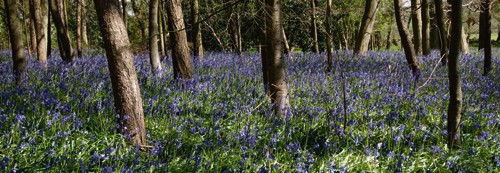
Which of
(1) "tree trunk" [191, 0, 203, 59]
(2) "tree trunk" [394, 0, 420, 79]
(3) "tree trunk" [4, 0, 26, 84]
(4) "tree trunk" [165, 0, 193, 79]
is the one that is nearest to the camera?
(3) "tree trunk" [4, 0, 26, 84]

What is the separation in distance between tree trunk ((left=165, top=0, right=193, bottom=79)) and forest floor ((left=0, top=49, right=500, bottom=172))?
0.57 meters

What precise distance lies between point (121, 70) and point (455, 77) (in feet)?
11.3

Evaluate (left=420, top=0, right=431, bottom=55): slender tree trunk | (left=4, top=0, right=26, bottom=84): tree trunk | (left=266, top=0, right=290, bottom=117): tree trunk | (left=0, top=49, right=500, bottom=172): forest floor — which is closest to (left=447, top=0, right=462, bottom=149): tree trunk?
(left=0, top=49, right=500, bottom=172): forest floor

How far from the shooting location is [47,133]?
4547 mm

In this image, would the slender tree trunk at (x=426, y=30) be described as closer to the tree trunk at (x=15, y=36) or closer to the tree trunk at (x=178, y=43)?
the tree trunk at (x=178, y=43)

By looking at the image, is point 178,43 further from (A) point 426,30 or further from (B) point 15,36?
(A) point 426,30

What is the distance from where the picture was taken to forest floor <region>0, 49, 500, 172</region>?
3.92m

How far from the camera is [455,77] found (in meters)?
4.43

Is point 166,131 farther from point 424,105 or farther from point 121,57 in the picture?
point 424,105

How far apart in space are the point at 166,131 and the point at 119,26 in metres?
1.41

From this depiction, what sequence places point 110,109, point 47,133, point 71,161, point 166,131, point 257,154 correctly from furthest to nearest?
point 110,109, point 166,131, point 47,133, point 257,154, point 71,161

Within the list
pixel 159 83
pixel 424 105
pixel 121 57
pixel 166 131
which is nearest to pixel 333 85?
pixel 424 105

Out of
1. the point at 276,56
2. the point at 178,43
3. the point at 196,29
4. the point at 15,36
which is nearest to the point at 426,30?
the point at 196,29

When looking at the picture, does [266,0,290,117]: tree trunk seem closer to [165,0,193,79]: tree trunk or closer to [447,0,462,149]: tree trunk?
[447,0,462,149]: tree trunk
